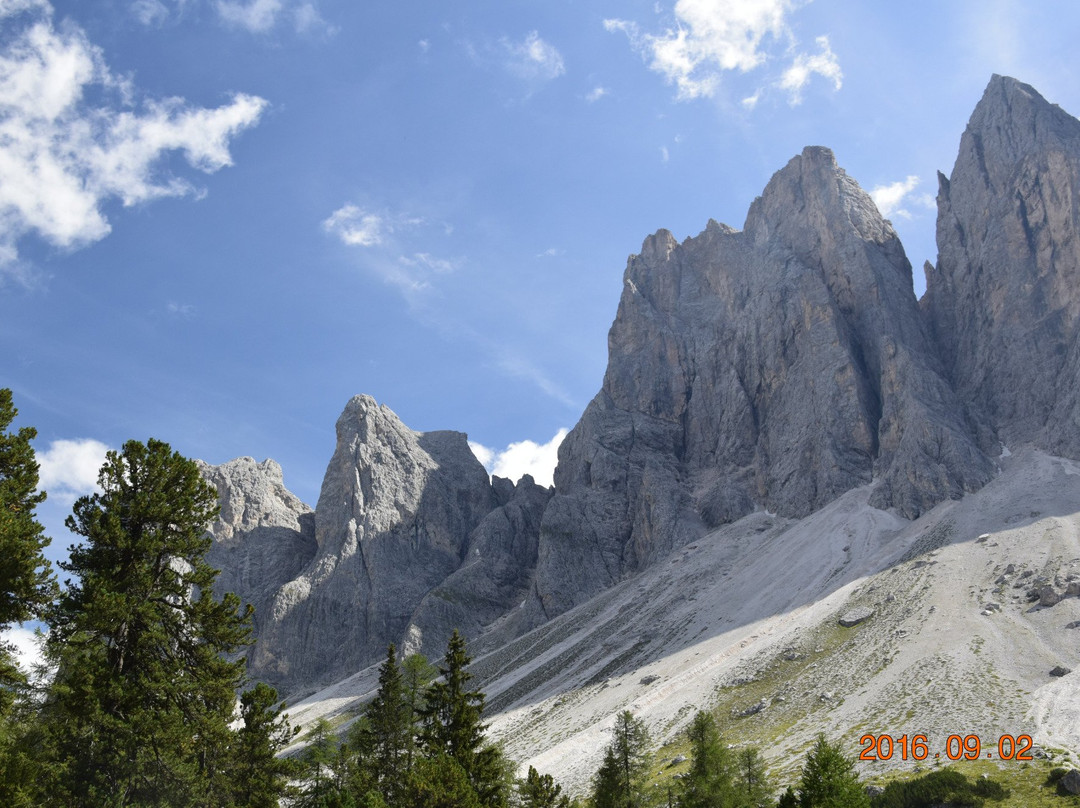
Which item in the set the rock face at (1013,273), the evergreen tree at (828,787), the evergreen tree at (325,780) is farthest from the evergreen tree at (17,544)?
the rock face at (1013,273)

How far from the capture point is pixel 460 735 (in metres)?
30.7

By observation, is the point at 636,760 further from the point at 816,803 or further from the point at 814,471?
the point at 814,471

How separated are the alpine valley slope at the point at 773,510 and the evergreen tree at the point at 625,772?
75.1 ft

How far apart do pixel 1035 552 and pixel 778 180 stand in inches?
4256

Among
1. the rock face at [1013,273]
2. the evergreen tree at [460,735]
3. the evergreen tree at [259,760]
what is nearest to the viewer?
the evergreen tree at [259,760]

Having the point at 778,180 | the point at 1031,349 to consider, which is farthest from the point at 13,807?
the point at 778,180

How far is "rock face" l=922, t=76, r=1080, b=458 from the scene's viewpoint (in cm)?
11656

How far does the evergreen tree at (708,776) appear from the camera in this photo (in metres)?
33.9

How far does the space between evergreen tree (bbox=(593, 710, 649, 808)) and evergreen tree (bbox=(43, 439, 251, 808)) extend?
1765 cm

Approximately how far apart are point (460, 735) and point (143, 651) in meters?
13.2

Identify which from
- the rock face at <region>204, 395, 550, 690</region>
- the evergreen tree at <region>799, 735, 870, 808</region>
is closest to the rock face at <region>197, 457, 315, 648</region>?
the rock face at <region>204, 395, 550, 690</region>

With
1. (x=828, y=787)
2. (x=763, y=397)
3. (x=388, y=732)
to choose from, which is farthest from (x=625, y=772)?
(x=763, y=397)

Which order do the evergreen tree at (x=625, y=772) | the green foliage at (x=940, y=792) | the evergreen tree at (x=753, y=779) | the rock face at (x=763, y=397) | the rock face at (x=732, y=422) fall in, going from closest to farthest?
the evergreen tree at (x=625, y=772) < the evergreen tree at (x=753, y=779) < the green foliage at (x=940, y=792) < the rock face at (x=732, y=422) < the rock face at (x=763, y=397)

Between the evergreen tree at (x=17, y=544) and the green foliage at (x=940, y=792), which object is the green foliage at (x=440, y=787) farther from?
the green foliage at (x=940, y=792)
